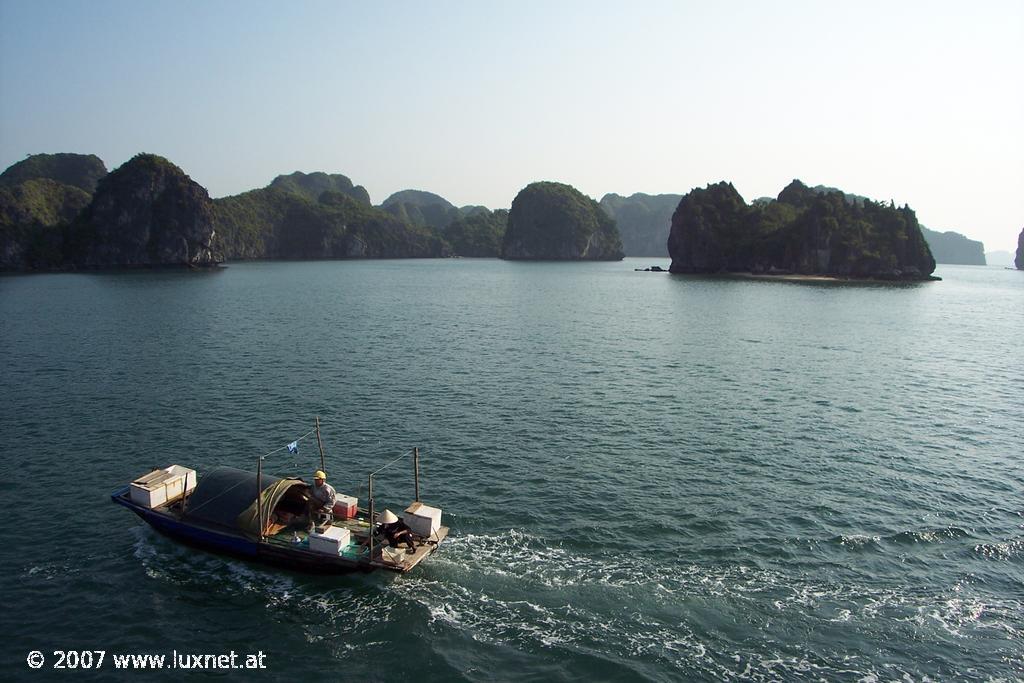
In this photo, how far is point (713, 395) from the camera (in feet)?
168

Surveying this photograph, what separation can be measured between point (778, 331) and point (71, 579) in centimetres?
8381

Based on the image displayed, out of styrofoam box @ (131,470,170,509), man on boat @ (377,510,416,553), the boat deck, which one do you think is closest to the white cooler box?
styrofoam box @ (131,470,170,509)

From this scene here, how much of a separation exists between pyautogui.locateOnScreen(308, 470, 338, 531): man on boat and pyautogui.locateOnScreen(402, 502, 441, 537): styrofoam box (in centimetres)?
324

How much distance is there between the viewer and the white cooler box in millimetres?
26597

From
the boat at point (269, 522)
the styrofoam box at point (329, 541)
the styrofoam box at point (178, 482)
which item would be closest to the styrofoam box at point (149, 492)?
the boat at point (269, 522)

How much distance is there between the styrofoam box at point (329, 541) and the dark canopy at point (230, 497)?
2789 millimetres

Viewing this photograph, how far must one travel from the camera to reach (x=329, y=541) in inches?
928

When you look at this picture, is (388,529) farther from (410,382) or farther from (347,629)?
(410,382)

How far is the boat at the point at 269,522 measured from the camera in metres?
23.8

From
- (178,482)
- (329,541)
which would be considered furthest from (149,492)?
(329,541)

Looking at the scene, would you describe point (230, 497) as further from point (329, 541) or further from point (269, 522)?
point (329, 541)

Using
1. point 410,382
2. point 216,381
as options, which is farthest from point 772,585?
point 216,381

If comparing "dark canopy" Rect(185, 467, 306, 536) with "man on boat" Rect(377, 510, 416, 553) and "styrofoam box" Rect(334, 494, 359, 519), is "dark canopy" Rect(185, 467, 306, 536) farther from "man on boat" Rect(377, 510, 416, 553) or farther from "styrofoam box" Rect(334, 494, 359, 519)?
"man on boat" Rect(377, 510, 416, 553)

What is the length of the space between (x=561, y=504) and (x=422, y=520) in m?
7.90
